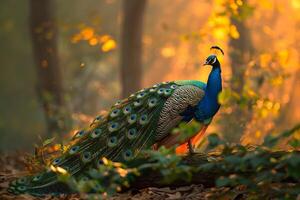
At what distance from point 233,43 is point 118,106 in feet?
27.3

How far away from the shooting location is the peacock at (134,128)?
5.41m

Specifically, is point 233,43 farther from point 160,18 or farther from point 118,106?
point 160,18

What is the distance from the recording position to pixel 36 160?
20.1ft

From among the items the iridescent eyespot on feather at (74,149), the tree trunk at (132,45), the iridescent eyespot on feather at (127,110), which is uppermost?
the tree trunk at (132,45)

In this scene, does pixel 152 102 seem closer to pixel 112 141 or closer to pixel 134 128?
pixel 134 128

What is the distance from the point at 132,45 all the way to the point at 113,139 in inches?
258

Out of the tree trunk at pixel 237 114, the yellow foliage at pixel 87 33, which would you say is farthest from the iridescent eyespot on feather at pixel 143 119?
the yellow foliage at pixel 87 33

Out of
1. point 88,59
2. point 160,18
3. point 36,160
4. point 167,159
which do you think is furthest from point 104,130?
point 160,18

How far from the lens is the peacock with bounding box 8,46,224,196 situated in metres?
5.41

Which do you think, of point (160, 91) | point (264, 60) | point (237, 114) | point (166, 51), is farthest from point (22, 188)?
point (166, 51)

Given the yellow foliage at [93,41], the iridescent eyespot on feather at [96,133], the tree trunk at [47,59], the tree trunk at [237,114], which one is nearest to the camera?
the iridescent eyespot on feather at [96,133]

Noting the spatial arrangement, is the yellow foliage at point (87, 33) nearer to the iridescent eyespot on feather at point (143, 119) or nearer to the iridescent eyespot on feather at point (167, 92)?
the iridescent eyespot on feather at point (167, 92)

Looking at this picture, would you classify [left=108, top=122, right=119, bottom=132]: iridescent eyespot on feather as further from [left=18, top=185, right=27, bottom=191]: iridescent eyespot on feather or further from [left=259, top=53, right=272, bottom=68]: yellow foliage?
[left=259, top=53, right=272, bottom=68]: yellow foliage

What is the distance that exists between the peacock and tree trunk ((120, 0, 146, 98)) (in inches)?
237
